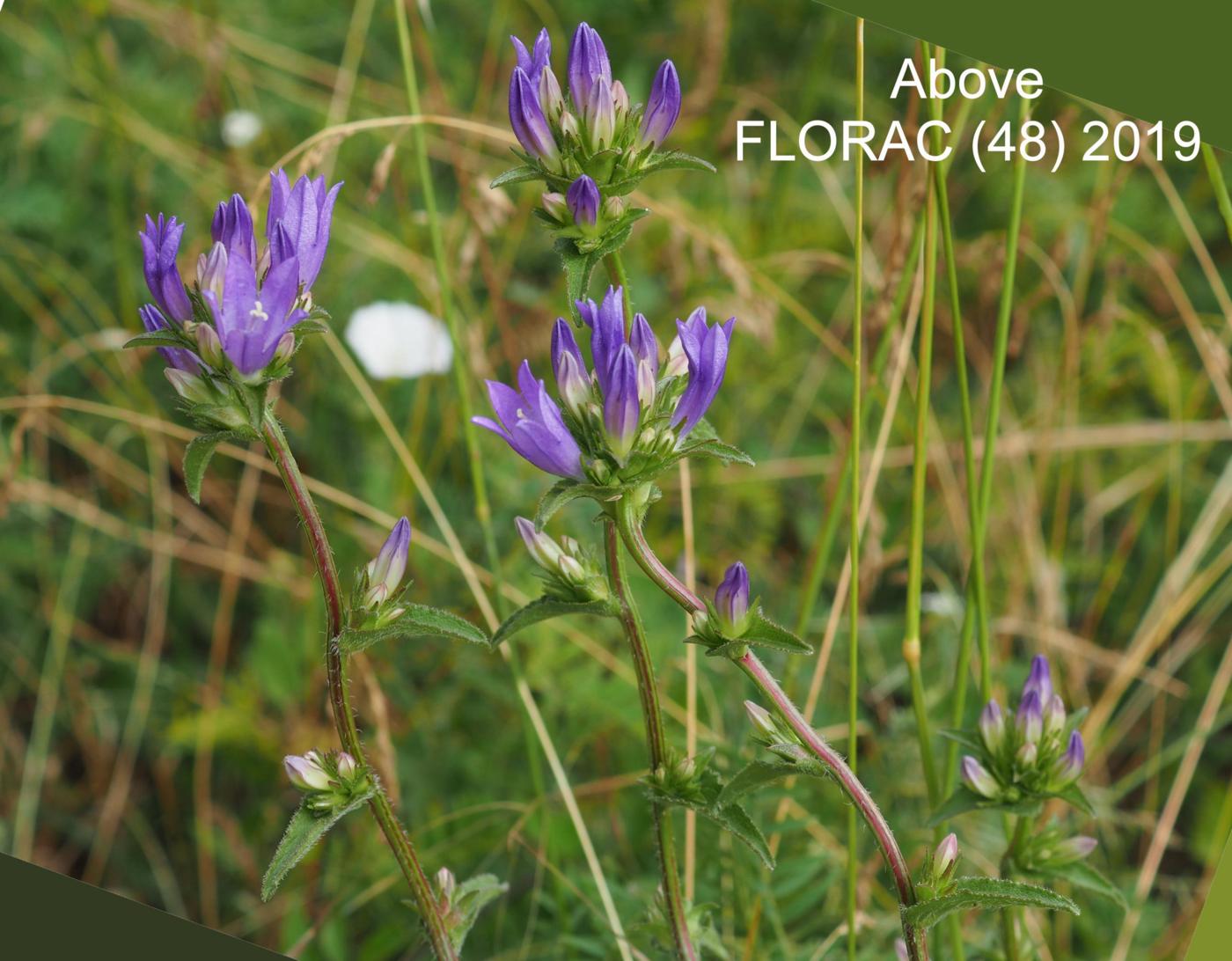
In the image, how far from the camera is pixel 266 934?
2414mm

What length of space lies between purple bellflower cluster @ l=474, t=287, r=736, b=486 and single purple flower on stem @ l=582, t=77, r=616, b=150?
→ 20 cm

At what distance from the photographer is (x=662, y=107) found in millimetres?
1264

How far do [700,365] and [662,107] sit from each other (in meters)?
0.29

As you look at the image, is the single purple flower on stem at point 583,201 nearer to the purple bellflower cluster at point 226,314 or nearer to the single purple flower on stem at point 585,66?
the single purple flower on stem at point 585,66

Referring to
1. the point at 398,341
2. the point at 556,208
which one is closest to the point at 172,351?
the point at 556,208

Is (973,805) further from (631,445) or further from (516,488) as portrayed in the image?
(516,488)

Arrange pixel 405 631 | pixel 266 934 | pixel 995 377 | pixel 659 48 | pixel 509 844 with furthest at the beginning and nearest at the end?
pixel 659 48
pixel 266 934
pixel 509 844
pixel 995 377
pixel 405 631

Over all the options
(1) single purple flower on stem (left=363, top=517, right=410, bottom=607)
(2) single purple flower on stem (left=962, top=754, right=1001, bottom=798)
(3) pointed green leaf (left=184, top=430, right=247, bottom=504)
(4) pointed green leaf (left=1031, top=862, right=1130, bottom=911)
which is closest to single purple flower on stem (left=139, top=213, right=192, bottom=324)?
(3) pointed green leaf (left=184, top=430, right=247, bottom=504)

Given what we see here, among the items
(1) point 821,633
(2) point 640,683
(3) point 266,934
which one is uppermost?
(1) point 821,633

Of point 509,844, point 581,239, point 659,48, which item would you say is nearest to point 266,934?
point 509,844

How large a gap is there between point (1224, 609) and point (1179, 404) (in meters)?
0.49

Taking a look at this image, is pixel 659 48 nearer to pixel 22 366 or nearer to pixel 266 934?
pixel 22 366

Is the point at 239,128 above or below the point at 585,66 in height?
above

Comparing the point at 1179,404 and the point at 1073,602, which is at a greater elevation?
the point at 1179,404
